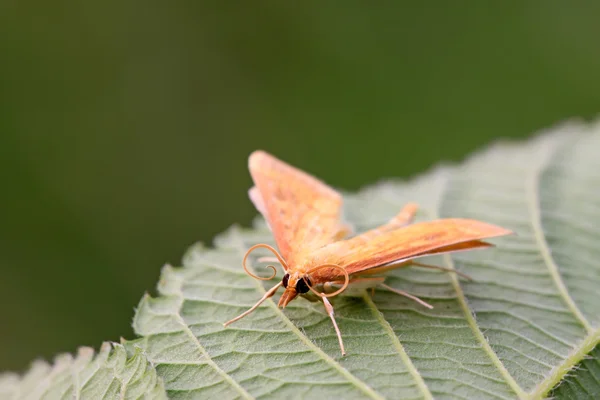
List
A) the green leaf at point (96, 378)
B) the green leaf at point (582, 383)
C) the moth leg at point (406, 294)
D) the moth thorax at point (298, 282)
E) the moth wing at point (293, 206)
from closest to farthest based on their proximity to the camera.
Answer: the green leaf at point (96, 378), the green leaf at point (582, 383), the moth thorax at point (298, 282), the moth leg at point (406, 294), the moth wing at point (293, 206)

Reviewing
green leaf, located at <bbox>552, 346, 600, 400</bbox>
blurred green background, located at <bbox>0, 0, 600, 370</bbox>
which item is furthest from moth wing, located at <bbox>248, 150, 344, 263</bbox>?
blurred green background, located at <bbox>0, 0, 600, 370</bbox>

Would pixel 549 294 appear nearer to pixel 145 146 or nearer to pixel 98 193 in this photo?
pixel 98 193

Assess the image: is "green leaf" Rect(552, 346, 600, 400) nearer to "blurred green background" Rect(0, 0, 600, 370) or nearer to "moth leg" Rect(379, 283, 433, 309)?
"moth leg" Rect(379, 283, 433, 309)

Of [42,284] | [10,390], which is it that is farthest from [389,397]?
[42,284]

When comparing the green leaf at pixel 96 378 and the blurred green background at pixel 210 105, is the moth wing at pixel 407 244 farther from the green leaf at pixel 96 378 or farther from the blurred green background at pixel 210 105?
the blurred green background at pixel 210 105

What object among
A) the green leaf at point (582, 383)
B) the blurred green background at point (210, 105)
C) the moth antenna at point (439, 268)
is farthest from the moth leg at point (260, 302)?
the blurred green background at point (210, 105)

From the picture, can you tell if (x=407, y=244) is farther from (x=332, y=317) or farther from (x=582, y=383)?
(x=582, y=383)

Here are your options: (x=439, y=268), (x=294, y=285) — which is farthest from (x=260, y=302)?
(x=439, y=268)
